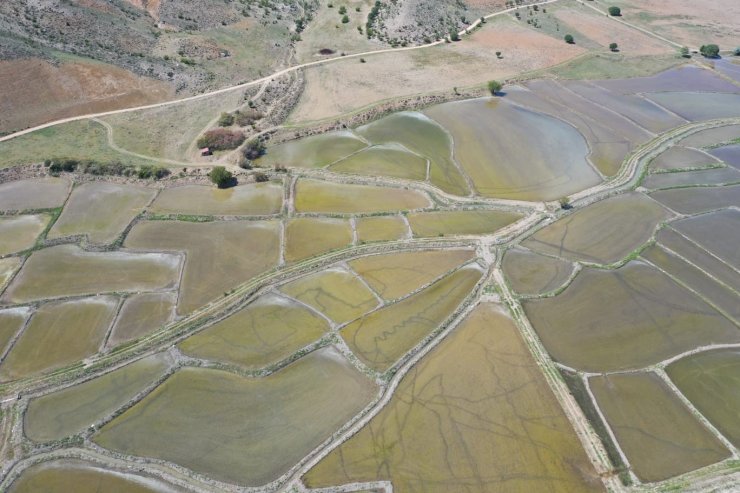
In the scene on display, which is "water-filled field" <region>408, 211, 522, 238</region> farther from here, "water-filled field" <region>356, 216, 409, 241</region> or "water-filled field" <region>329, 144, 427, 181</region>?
"water-filled field" <region>329, 144, 427, 181</region>

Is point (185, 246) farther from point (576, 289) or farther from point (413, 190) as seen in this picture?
point (576, 289)

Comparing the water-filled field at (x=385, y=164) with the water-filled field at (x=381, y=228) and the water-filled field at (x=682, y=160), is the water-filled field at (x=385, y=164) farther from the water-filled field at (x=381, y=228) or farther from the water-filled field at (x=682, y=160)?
the water-filled field at (x=682, y=160)

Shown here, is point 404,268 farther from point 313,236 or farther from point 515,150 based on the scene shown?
point 515,150

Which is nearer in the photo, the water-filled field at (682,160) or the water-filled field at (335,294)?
the water-filled field at (335,294)

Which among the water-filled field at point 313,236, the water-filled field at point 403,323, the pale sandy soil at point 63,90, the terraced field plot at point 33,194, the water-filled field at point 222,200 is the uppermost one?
the pale sandy soil at point 63,90

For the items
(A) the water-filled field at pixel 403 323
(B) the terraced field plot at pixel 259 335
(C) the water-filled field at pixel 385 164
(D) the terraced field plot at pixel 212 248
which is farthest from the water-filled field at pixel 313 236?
(C) the water-filled field at pixel 385 164

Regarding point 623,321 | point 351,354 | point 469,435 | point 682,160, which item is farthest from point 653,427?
point 682,160

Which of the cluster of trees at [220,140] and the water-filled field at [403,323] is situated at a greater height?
the cluster of trees at [220,140]

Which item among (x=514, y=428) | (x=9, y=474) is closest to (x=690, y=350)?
(x=514, y=428)
